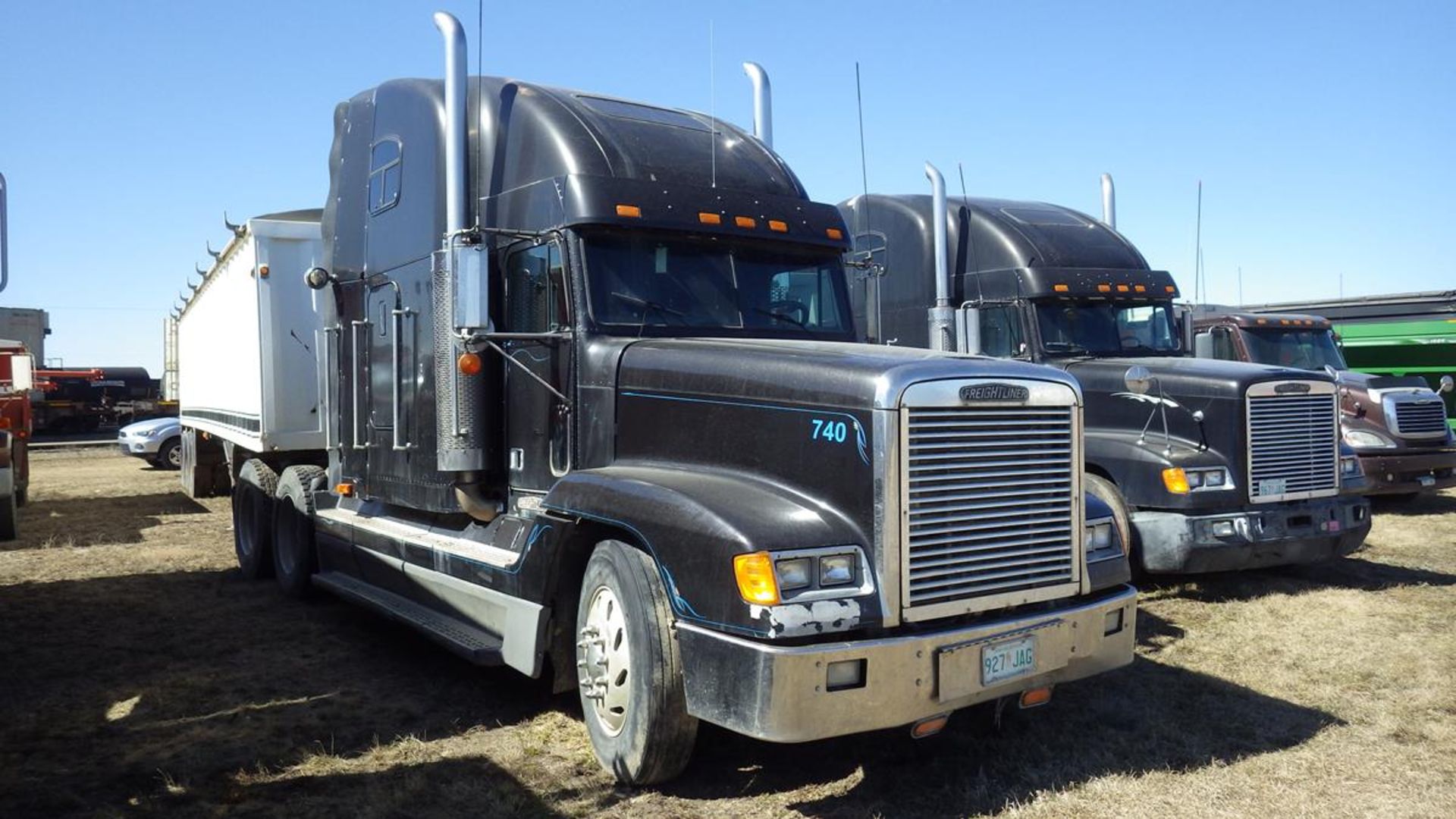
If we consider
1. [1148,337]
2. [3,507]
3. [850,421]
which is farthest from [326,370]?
[1148,337]

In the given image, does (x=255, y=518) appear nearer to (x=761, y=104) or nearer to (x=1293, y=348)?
(x=761, y=104)

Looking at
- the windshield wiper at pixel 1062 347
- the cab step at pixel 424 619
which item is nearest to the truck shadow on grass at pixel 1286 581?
the windshield wiper at pixel 1062 347

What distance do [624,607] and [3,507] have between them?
16.2ft

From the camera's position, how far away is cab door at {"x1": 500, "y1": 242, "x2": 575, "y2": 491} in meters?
6.02

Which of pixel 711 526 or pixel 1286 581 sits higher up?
pixel 711 526

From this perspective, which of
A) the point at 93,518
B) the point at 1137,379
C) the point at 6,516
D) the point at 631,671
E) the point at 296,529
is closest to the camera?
the point at 631,671

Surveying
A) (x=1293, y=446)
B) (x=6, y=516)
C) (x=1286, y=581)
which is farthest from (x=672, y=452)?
(x=1286, y=581)

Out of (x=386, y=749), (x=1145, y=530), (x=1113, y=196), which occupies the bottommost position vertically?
(x=386, y=749)

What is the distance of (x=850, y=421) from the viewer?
457cm

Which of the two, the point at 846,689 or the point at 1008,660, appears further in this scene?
the point at 1008,660

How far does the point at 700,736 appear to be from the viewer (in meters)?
5.69

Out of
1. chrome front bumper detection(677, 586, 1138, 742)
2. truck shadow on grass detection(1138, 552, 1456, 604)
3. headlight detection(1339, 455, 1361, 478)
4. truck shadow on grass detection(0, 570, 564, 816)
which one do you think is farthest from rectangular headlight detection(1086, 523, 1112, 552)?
headlight detection(1339, 455, 1361, 478)

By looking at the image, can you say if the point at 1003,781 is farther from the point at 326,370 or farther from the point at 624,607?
the point at 326,370

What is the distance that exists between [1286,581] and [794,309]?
5.66m
